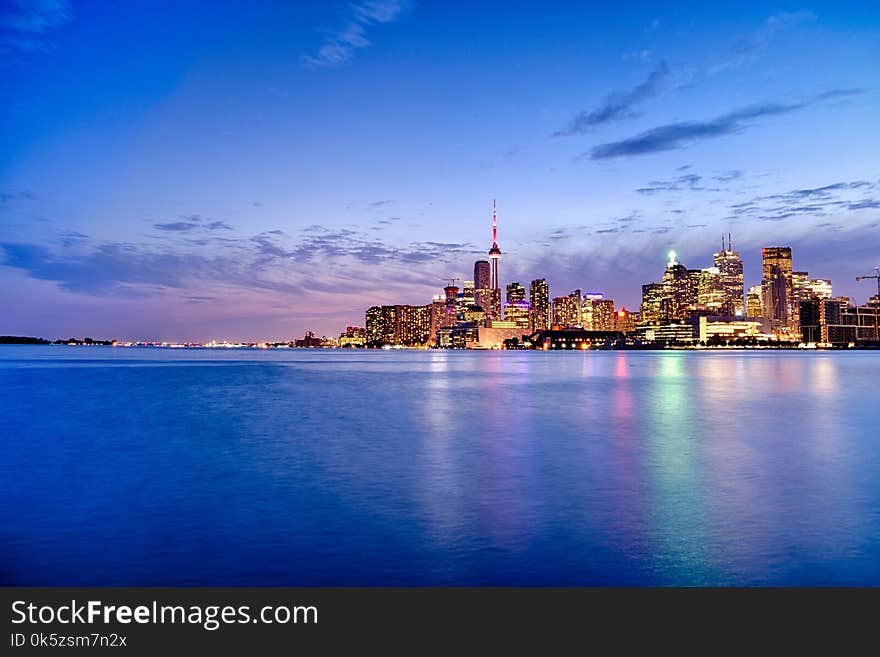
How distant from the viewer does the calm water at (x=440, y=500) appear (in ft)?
39.2

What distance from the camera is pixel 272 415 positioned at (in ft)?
134

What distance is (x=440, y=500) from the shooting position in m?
17.5

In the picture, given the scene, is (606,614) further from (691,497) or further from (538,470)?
(538,470)

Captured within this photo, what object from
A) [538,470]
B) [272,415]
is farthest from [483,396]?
[538,470]

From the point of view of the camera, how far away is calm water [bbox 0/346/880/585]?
39.2ft

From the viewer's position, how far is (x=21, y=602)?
32.3 feet

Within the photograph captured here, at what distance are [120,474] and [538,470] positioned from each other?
13806mm

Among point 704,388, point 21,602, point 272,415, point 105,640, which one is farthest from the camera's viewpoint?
point 704,388

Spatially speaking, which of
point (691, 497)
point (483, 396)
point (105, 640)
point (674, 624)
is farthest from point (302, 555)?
point (483, 396)

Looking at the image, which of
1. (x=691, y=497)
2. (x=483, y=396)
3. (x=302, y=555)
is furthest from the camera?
(x=483, y=396)

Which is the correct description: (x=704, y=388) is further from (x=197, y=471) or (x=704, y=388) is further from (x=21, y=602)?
(x=21, y=602)

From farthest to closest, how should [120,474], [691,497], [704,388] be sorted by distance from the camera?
[704,388], [120,474], [691,497]

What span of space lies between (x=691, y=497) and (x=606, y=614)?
9.13m

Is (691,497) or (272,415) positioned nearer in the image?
(691,497)
